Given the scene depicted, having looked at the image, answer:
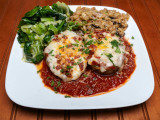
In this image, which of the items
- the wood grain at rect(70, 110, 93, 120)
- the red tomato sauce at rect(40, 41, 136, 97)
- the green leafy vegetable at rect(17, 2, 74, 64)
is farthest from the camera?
the green leafy vegetable at rect(17, 2, 74, 64)

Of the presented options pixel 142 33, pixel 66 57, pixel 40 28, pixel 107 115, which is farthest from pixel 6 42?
pixel 142 33

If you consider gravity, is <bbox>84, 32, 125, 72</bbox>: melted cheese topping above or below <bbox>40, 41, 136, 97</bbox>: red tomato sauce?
above

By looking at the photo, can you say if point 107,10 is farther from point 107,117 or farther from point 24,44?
point 107,117

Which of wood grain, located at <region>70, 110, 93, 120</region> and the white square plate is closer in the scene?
the white square plate

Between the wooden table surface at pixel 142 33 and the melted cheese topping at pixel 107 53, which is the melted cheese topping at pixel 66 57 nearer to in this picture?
the melted cheese topping at pixel 107 53

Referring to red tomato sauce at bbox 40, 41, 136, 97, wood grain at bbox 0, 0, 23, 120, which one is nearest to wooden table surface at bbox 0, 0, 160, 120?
wood grain at bbox 0, 0, 23, 120

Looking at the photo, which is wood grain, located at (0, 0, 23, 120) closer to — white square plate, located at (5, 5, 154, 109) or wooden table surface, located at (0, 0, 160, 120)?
wooden table surface, located at (0, 0, 160, 120)
